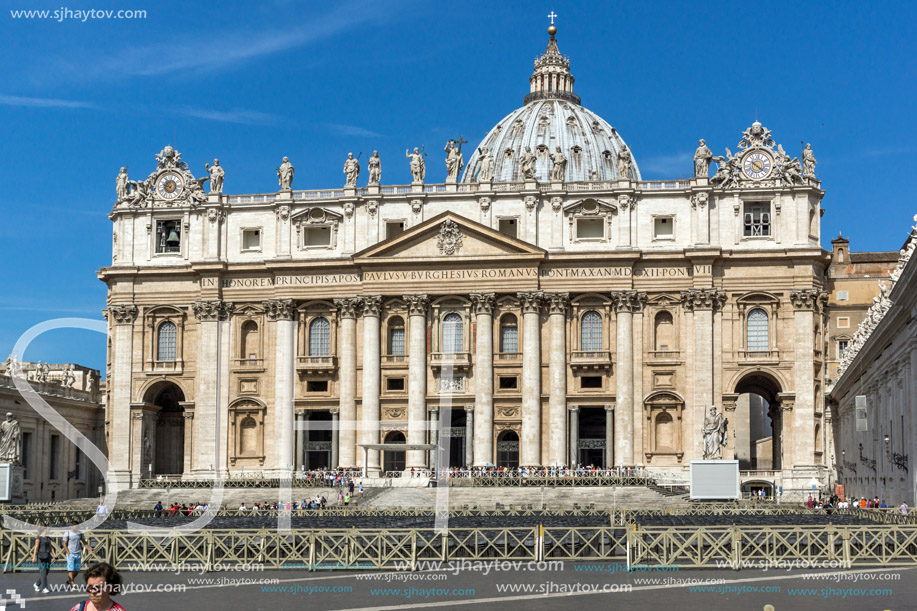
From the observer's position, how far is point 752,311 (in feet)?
268

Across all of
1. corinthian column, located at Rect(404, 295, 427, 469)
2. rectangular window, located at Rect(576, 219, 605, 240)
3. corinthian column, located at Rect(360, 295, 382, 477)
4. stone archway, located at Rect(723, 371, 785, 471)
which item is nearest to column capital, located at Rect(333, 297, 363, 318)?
corinthian column, located at Rect(360, 295, 382, 477)

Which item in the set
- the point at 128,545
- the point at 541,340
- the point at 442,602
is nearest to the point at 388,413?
the point at 541,340

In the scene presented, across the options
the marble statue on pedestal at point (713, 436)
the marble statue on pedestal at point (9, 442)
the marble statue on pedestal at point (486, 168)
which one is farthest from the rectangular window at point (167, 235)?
the marble statue on pedestal at point (713, 436)

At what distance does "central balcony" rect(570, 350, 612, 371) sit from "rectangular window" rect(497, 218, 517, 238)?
899 centimetres

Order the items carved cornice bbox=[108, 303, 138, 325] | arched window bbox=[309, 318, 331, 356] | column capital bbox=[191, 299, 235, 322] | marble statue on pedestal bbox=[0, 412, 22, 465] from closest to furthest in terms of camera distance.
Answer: marble statue on pedestal bbox=[0, 412, 22, 465], arched window bbox=[309, 318, 331, 356], column capital bbox=[191, 299, 235, 322], carved cornice bbox=[108, 303, 138, 325]

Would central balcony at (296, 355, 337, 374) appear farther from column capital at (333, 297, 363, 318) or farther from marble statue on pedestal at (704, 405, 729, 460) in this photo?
marble statue on pedestal at (704, 405, 729, 460)

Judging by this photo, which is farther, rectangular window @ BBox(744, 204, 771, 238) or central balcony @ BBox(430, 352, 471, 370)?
central balcony @ BBox(430, 352, 471, 370)

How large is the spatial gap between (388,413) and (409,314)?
669 centimetres

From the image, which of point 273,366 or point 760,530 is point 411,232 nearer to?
point 273,366

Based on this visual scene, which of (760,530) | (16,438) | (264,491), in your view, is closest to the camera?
(760,530)

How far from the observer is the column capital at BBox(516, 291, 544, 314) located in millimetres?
81812

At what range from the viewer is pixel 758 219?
270 feet

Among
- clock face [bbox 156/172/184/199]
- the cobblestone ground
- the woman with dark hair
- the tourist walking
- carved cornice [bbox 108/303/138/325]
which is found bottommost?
the cobblestone ground

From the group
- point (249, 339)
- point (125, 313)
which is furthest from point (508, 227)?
point (125, 313)
